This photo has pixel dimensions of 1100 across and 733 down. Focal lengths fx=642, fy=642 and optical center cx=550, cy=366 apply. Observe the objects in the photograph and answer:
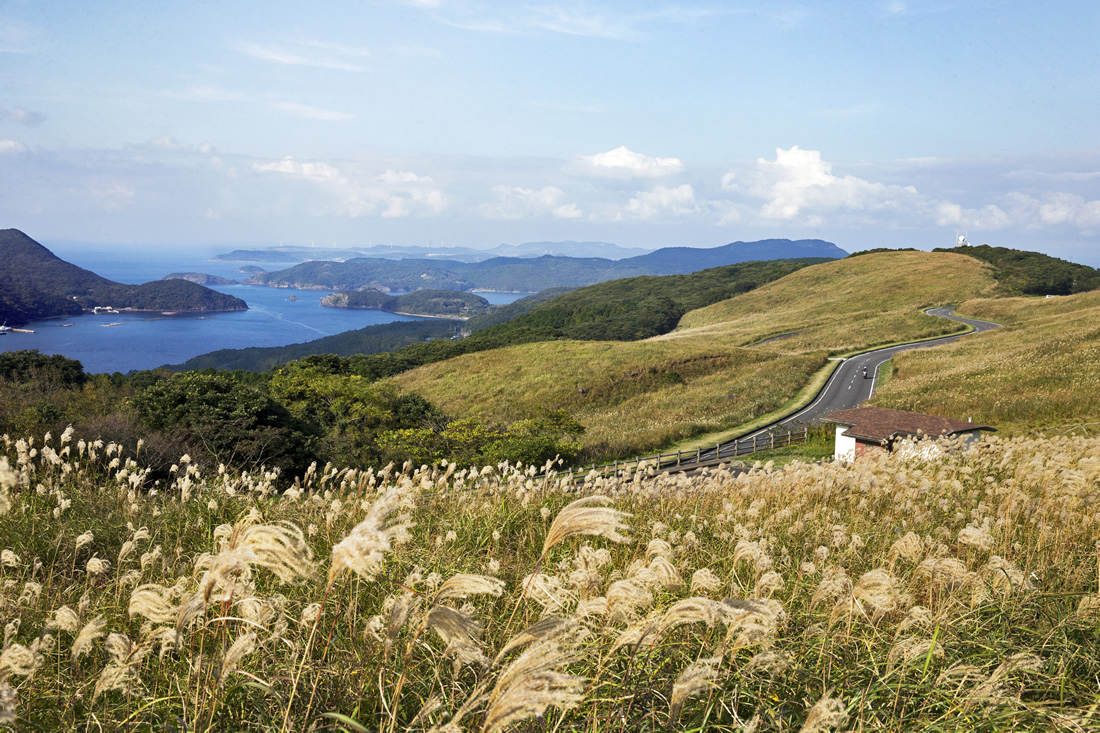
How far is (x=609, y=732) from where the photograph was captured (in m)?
2.39

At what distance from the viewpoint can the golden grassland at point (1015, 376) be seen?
2917 centimetres

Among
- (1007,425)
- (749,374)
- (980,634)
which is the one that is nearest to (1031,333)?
(749,374)

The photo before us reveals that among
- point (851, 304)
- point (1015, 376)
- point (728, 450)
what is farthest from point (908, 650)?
point (851, 304)

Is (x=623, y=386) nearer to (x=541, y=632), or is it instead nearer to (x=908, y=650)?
(x=908, y=650)

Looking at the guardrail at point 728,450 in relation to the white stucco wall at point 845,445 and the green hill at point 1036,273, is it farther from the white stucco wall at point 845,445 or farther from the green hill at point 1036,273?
the green hill at point 1036,273

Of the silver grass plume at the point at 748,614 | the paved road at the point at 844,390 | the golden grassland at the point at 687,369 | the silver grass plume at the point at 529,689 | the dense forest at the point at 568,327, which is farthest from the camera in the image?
the dense forest at the point at 568,327

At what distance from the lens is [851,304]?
3866 inches

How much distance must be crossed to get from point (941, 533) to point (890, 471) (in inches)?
Result: 84.0

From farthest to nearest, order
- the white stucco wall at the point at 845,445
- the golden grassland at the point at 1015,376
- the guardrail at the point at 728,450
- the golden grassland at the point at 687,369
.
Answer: the golden grassland at the point at 687,369
the golden grassland at the point at 1015,376
the guardrail at the point at 728,450
the white stucco wall at the point at 845,445

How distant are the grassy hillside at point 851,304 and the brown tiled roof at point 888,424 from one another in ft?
140

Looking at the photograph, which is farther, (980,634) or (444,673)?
(980,634)

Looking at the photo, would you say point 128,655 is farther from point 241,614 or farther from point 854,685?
point 854,685

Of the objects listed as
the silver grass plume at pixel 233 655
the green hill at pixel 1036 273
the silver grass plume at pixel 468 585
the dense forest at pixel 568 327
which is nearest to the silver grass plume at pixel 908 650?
the silver grass plume at pixel 468 585

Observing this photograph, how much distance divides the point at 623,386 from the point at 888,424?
3317cm
